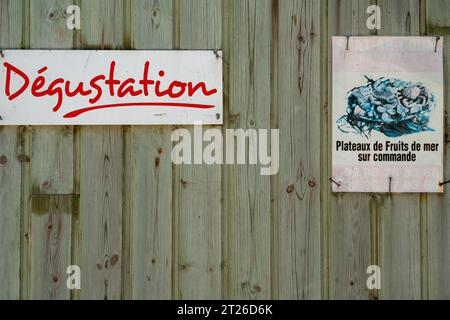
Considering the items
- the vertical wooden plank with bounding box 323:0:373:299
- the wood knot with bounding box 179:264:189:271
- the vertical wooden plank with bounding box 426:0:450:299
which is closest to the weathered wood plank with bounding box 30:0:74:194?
the wood knot with bounding box 179:264:189:271

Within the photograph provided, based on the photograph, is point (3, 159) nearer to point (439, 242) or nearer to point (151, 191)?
point (151, 191)

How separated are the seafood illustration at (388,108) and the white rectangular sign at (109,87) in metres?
0.60

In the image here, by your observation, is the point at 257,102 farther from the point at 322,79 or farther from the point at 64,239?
the point at 64,239

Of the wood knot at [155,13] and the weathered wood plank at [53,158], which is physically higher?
the wood knot at [155,13]

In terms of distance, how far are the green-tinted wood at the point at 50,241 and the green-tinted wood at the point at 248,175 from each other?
724 millimetres

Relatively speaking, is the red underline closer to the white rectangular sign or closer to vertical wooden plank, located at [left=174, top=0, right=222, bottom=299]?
the white rectangular sign

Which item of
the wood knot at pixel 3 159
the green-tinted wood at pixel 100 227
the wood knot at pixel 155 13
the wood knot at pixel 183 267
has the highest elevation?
the wood knot at pixel 155 13

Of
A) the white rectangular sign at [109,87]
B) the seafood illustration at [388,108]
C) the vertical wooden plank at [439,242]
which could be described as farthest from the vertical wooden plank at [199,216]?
the vertical wooden plank at [439,242]

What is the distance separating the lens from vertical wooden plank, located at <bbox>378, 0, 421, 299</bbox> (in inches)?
101

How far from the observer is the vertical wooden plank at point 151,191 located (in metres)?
2.54

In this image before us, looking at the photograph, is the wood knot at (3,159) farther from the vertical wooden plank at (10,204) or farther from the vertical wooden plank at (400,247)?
the vertical wooden plank at (400,247)

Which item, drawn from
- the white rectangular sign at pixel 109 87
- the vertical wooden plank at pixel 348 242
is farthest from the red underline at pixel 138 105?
the vertical wooden plank at pixel 348 242

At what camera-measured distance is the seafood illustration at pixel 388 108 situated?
2.56 m

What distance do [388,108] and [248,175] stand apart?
27.6 inches
